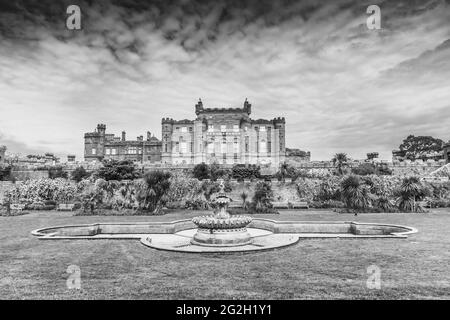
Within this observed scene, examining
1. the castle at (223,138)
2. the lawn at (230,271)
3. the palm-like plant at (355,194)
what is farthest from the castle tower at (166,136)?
the lawn at (230,271)

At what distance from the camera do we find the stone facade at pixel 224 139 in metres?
69.9

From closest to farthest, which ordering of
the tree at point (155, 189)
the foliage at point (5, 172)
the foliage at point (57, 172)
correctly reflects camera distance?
the tree at point (155, 189) < the foliage at point (5, 172) < the foliage at point (57, 172)

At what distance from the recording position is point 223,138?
70000 mm

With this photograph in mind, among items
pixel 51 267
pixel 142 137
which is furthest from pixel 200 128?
pixel 51 267

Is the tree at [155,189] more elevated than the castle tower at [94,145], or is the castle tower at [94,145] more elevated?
the castle tower at [94,145]

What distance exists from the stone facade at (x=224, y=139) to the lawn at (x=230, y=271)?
5866 cm

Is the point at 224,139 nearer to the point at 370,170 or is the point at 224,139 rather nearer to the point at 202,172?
the point at 202,172

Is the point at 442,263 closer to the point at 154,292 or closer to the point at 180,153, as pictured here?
the point at 154,292

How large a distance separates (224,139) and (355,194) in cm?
4687

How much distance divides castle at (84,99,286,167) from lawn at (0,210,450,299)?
58352mm

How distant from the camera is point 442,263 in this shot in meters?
8.50

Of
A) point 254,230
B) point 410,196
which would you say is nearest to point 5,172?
point 254,230

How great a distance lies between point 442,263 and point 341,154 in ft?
137

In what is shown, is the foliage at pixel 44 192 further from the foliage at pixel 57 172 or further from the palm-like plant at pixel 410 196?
the palm-like plant at pixel 410 196
